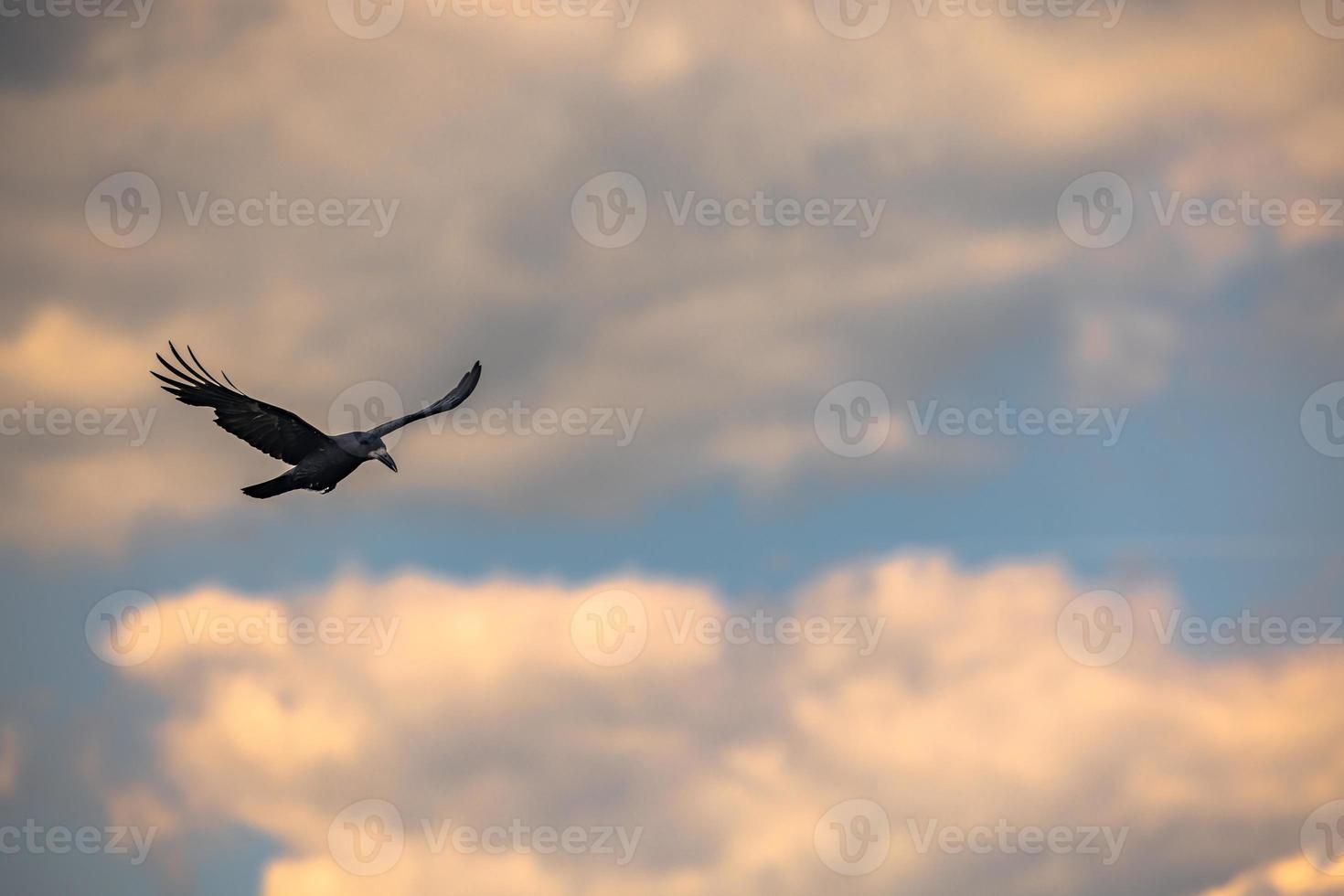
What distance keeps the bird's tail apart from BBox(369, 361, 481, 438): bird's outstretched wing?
2.73m

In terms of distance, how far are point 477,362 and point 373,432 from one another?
363 cm

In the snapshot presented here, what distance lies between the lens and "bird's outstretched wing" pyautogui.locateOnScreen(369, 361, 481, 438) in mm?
47900

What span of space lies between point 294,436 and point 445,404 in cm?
441

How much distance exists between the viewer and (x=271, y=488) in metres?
47.6

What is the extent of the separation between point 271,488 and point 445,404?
17.4 ft

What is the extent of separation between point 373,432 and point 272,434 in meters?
3.02

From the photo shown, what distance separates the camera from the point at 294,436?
48.8m

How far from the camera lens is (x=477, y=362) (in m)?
49.3

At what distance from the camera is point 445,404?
1909 inches

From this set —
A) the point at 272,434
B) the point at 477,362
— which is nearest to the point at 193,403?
the point at 272,434

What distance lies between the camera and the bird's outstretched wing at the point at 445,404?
47900 mm

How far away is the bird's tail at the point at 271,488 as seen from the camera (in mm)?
47406

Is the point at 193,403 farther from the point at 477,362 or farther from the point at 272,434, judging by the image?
the point at 477,362

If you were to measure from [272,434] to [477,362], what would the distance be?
20.0 ft
